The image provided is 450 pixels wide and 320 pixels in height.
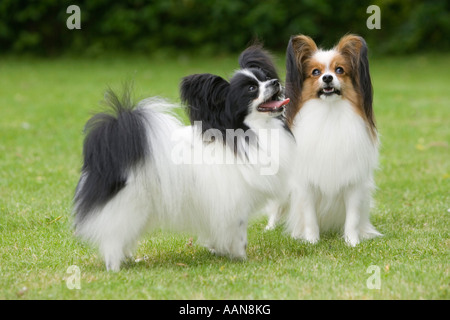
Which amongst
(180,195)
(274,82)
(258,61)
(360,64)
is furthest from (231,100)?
(360,64)

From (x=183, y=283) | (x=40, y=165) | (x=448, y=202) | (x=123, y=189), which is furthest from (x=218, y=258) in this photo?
(x=40, y=165)

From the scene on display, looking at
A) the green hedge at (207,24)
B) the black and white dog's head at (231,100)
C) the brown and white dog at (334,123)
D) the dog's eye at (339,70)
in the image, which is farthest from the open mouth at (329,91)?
the green hedge at (207,24)

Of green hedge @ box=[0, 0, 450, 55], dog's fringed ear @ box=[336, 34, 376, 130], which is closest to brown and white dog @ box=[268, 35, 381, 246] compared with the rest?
dog's fringed ear @ box=[336, 34, 376, 130]

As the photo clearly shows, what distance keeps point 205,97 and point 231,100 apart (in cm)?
17

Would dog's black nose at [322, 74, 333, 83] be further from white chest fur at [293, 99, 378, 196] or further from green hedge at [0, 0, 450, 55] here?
green hedge at [0, 0, 450, 55]

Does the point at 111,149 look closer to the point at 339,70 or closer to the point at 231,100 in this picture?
the point at 231,100

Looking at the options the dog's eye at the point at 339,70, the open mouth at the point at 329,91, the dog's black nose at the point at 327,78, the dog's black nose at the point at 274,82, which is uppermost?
the dog's eye at the point at 339,70

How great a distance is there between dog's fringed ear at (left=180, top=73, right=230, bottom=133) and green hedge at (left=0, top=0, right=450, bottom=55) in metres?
11.7

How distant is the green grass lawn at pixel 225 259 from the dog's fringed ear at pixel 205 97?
0.99 ft

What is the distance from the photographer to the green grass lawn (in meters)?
3.60

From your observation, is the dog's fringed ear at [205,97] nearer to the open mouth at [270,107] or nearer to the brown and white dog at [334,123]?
the open mouth at [270,107]

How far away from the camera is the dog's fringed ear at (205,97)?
3.93 metres

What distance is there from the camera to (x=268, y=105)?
3.99m

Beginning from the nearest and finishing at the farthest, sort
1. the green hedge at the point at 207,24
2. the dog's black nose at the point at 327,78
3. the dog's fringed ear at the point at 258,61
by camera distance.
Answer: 1. the dog's fringed ear at the point at 258,61
2. the dog's black nose at the point at 327,78
3. the green hedge at the point at 207,24
